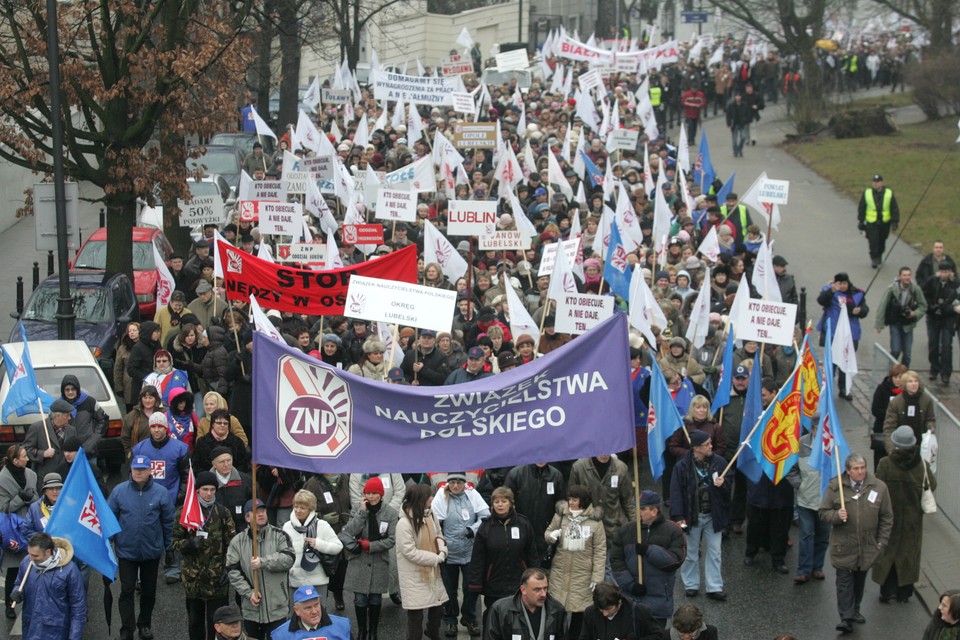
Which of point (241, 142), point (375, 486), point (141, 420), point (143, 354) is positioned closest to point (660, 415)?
point (375, 486)

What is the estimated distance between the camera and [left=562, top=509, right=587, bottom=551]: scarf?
34.5ft

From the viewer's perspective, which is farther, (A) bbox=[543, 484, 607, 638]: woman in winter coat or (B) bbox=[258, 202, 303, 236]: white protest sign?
(B) bbox=[258, 202, 303, 236]: white protest sign

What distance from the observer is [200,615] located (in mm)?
10688

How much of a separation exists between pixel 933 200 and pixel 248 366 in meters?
20.5

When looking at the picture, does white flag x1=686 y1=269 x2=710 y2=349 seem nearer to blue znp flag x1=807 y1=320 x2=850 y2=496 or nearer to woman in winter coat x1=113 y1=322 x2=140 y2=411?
blue znp flag x1=807 y1=320 x2=850 y2=496

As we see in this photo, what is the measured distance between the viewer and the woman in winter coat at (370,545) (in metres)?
10.8

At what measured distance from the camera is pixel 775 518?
1277cm

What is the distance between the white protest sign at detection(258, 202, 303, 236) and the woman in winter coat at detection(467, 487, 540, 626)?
8.99m

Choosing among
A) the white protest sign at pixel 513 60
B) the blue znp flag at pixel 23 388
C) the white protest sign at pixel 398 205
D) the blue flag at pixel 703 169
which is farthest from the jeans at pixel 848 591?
the white protest sign at pixel 513 60

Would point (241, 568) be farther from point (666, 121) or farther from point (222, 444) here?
point (666, 121)

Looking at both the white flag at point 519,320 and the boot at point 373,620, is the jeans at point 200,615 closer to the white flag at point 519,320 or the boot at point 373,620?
the boot at point 373,620

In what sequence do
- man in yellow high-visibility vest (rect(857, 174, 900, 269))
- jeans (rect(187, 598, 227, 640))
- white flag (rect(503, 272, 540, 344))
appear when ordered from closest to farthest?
jeans (rect(187, 598, 227, 640)), white flag (rect(503, 272, 540, 344)), man in yellow high-visibility vest (rect(857, 174, 900, 269))

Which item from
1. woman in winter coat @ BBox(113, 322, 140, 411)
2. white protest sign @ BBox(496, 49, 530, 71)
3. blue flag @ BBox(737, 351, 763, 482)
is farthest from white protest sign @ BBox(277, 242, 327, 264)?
white protest sign @ BBox(496, 49, 530, 71)

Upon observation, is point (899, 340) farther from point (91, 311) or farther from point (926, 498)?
point (91, 311)
